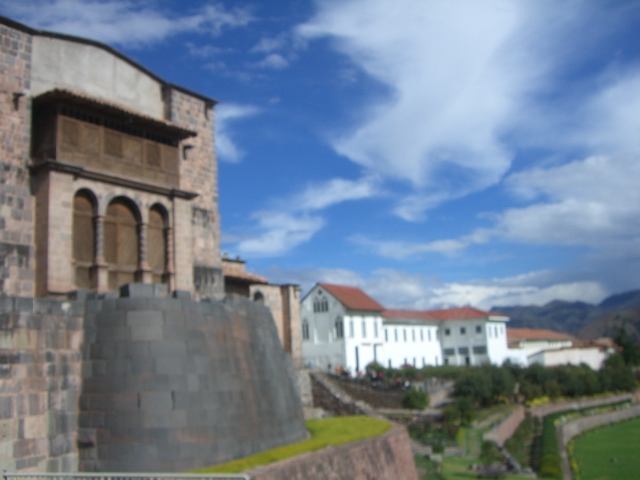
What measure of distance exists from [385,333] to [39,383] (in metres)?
49.9

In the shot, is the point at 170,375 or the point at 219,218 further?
the point at 219,218

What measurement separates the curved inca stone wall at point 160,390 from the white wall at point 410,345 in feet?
147

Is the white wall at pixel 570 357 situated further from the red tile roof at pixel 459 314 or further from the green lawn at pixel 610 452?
the green lawn at pixel 610 452

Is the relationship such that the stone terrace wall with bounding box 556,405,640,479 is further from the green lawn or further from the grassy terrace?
the grassy terrace

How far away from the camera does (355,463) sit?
1642 centimetres

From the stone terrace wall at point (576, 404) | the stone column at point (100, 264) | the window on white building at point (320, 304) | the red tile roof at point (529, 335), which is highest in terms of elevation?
the window on white building at point (320, 304)

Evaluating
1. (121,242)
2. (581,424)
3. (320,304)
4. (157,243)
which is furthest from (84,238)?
(581,424)

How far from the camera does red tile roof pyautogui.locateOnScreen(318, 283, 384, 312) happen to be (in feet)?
184

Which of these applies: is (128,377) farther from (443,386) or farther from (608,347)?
(608,347)

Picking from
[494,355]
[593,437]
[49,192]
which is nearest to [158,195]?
[49,192]

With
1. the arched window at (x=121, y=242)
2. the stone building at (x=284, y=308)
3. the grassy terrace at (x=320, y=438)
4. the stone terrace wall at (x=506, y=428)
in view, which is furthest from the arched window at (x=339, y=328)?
the arched window at (x=121, y=242)

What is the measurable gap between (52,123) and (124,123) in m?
2.21

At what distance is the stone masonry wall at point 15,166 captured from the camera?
1630 cm

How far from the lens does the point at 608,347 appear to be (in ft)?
283
